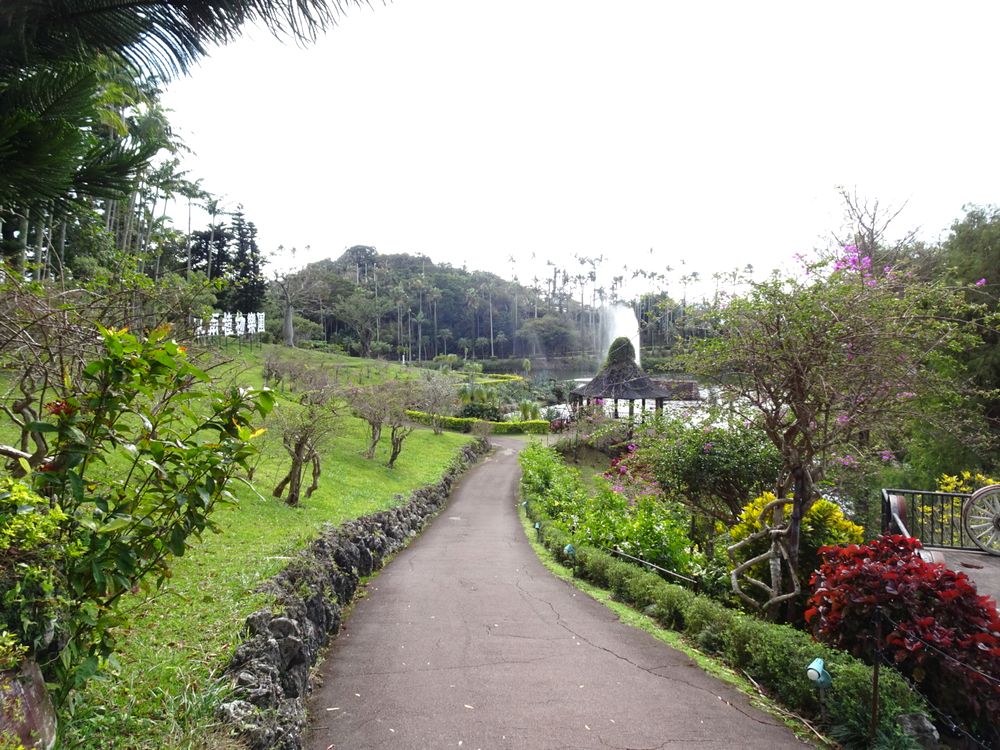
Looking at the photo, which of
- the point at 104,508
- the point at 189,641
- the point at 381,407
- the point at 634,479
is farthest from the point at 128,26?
the point at 381,407

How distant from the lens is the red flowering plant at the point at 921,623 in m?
3.86

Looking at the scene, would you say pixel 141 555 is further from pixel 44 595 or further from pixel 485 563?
pixel 485 563

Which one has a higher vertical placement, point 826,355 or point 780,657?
point 826,355

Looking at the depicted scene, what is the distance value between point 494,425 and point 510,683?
95.7 ft

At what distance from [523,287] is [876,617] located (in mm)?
81078

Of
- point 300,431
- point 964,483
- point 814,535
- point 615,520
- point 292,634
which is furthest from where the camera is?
point 300,431

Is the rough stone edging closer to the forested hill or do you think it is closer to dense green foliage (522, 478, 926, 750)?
dense green foliage (522, 478, 926, 750)

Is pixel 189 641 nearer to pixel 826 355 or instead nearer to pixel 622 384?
pixel 826 355

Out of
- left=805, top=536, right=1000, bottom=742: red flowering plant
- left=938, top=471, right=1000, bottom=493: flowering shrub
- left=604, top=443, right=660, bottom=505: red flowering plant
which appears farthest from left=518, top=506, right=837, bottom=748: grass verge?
left=938, top=471, right=1000, bottom=493: flowering shrub

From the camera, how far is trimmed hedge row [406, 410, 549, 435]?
33000 millimetres

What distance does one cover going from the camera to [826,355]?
5262 millimetres

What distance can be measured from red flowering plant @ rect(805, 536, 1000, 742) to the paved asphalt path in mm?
1003

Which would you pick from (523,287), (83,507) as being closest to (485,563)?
(83,507)

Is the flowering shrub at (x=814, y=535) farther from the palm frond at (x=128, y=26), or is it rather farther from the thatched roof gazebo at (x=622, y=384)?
the thatched roof gazebo at (x=622, y=384)
